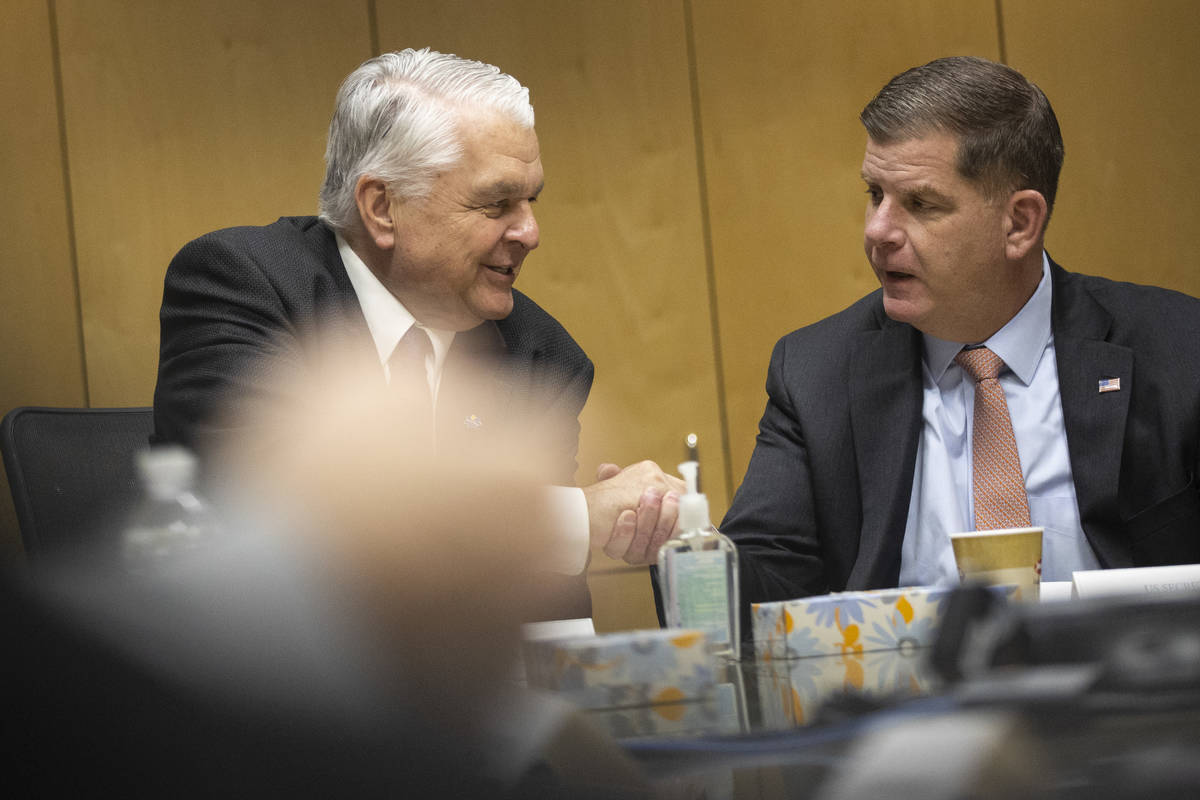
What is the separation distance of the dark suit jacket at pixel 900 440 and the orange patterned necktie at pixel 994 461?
89 mm

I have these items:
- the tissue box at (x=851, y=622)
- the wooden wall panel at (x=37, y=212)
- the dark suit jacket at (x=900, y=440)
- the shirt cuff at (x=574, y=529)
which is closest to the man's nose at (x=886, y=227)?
the dark suit jacket at (x=900, y=440)

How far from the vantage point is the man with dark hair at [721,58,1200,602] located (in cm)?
185

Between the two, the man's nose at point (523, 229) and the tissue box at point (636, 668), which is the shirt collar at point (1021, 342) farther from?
the tissue box at point (636, 668)

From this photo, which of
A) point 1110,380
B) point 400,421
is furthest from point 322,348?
point 1110,380

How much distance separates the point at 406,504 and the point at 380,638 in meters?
0.21

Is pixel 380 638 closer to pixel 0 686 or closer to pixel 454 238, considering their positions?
pixel 0 686

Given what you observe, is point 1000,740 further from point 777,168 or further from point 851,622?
point 777,168

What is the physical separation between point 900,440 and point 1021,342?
265mm

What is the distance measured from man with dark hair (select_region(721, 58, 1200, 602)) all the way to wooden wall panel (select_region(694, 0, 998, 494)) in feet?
5.25

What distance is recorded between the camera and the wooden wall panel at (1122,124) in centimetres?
380

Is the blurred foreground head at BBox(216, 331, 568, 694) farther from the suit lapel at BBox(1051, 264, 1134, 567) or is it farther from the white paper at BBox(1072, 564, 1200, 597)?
the suit lapel at BBox(1051, 264, 1134, 567)

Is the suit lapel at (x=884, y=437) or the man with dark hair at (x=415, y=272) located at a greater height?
the man with dark hair at (x=415, y=272)

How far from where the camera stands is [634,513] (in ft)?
5.15

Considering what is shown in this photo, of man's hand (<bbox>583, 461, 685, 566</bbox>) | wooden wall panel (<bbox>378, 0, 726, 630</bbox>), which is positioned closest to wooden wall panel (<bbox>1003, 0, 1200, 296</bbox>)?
wooden wall panel (<bbox>378, 0, 726, 630</bbox>)
